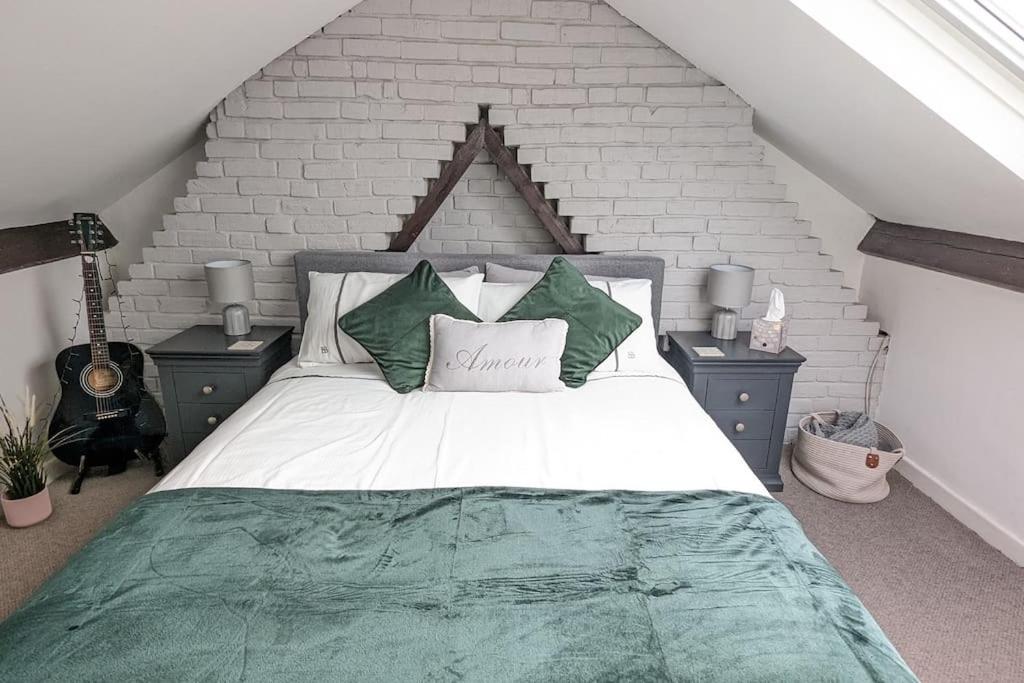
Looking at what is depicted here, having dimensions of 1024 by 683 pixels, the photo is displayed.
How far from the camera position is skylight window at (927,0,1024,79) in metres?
1.65

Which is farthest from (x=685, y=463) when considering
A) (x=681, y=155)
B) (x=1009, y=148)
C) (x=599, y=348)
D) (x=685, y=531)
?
(x=681, y=155)

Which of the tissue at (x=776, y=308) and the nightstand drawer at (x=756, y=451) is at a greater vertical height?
the tissue at (x=776, y=308)

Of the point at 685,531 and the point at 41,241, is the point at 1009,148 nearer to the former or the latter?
the point at 685,531

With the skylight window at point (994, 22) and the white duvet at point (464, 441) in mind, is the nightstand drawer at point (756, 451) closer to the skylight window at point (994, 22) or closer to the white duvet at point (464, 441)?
the white duvet at point (464, 441)

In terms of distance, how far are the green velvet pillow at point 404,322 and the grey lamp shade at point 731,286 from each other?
1.18 meters

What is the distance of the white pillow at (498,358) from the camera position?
2.32 meters

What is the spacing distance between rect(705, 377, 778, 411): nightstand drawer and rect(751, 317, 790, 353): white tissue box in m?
0.16

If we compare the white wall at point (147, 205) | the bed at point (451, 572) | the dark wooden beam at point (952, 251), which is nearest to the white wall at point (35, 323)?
the white wall at point (147, 205)

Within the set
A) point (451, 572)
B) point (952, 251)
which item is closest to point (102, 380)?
point (451, 572)

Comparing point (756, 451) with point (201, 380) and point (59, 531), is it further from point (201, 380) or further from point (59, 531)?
point (59, 531)

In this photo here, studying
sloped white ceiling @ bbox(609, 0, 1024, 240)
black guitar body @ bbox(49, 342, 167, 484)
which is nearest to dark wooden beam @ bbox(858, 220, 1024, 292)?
sloped white ceiling @ bbox(609, 0, 1024, 240)

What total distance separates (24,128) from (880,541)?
11.0 ft

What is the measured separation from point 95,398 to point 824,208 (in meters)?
3.65

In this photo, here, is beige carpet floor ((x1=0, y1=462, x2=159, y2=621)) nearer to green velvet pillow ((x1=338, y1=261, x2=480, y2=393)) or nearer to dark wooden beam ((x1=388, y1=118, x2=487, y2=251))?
green velvet pillow ((x1=338, y1=261, x2=480, y2=393))
